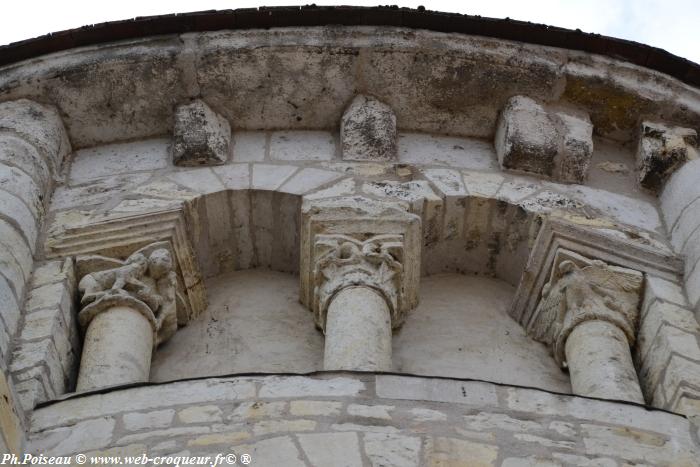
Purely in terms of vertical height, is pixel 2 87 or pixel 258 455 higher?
pixel 2 87

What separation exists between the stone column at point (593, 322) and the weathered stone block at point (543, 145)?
0.77 m

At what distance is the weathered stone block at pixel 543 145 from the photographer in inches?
293

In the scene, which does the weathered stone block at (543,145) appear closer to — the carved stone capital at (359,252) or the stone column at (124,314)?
the carved stone capital at (359,252)

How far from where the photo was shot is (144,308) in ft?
20.8

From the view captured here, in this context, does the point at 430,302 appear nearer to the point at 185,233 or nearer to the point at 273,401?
the point at 185,233

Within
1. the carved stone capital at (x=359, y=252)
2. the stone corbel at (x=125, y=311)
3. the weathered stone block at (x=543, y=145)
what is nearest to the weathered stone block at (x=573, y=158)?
the weathered stone block at (x=543, y=145)

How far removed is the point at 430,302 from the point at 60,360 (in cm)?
186

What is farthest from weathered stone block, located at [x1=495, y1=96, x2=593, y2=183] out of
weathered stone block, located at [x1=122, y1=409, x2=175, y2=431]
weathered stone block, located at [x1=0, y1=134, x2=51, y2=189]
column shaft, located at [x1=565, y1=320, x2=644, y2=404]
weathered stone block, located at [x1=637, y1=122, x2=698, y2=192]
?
weathered stone block, located at [x1=122, y1=409, x2=175, y2=431]

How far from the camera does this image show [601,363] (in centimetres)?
615

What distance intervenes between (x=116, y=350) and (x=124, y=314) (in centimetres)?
26

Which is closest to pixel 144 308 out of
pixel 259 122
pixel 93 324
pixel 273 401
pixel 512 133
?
pixel 93 324

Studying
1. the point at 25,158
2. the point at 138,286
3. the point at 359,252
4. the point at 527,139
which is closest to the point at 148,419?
the point at 138,286

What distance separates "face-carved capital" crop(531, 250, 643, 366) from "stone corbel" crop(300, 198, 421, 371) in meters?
0.64

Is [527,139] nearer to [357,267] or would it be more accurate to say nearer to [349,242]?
[349,242]
